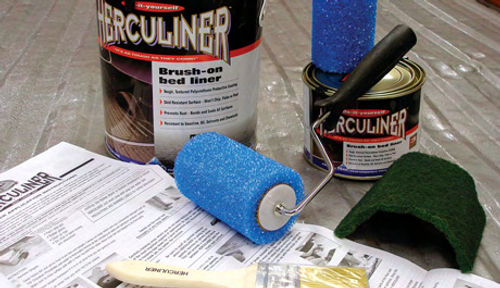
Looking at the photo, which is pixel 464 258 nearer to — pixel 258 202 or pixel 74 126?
pixel 258 202

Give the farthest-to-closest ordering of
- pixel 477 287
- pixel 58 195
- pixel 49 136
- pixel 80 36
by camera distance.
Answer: pixel 80 36 → pixel 49 136 → pixel 58 195 → pixel 477 287

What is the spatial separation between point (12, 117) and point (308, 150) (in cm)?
48

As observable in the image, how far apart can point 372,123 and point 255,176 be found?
19 cm

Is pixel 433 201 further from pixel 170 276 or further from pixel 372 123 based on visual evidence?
pixel 170 276

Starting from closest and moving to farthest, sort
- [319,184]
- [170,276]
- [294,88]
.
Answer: [170,276] < [319,184] < [294,88]

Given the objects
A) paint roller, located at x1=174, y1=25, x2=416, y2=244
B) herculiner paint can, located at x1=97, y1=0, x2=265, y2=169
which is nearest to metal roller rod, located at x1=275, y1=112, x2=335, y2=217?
paint roller, located at x1=174, y1=25, x2=416, y2=244

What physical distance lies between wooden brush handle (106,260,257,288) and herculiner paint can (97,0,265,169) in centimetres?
22

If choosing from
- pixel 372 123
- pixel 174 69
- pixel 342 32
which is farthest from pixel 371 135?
pixel 174 69

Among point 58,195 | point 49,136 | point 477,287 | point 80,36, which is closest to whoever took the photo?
point 477,287

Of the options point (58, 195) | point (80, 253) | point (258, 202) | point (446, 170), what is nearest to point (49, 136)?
point (58, 195)

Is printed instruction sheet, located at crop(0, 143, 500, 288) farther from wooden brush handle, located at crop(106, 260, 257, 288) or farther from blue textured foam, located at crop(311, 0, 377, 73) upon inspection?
blue textured foam, located at crop(311, 0, 377, 73)

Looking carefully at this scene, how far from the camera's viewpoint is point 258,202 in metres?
0.61

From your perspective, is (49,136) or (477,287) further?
(49,136)

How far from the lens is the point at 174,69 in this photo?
0.70 meters
